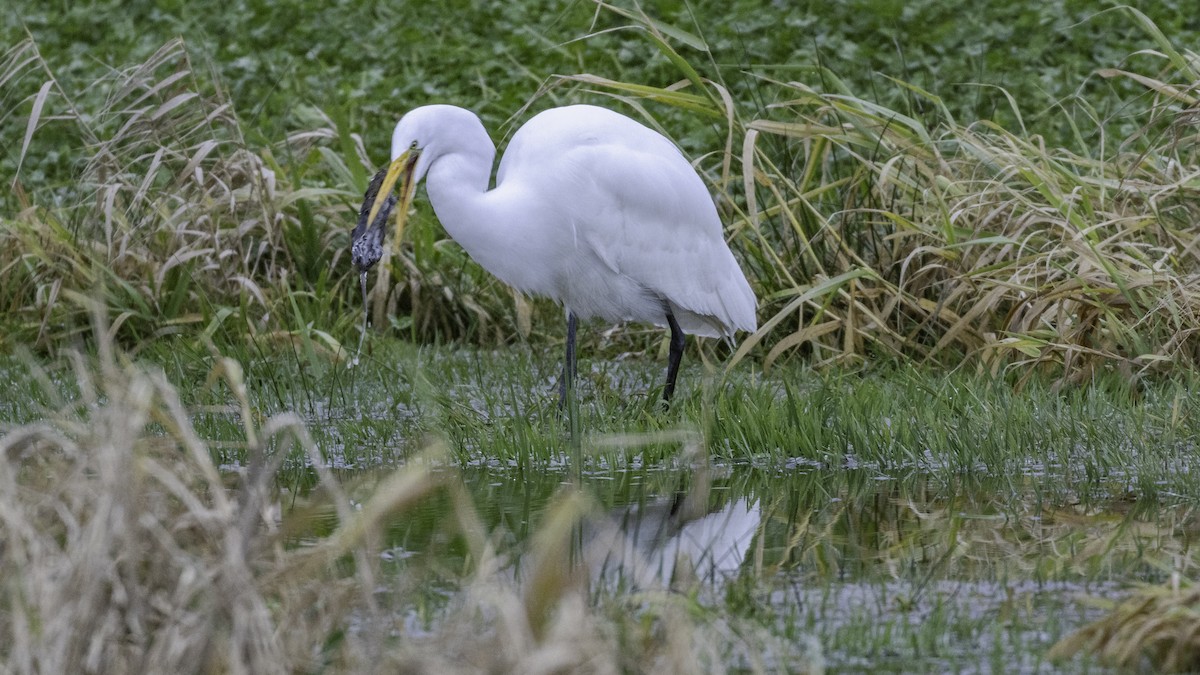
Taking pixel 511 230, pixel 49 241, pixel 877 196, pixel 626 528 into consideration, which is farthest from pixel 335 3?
pixel 626 528

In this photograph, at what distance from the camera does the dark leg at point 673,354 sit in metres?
5.40

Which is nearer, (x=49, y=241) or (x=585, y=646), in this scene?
(x=585, y=646)

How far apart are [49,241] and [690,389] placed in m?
3.02

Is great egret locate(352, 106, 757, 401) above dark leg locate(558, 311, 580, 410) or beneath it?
above

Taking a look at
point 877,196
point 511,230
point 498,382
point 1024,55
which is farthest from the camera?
point 1024,55

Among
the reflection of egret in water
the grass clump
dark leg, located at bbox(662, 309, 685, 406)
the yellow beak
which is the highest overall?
the yellow beak

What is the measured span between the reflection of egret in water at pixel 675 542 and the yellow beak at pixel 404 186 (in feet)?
4.64

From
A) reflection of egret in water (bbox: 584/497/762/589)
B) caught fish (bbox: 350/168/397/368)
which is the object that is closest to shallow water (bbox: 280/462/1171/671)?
reflection of egret in water (bbox: 584/497/762/589)

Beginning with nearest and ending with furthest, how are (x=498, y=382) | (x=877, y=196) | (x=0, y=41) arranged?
1. (x=498, y=382)
2. (x=877, y=196)
3. (x=0, y=41)

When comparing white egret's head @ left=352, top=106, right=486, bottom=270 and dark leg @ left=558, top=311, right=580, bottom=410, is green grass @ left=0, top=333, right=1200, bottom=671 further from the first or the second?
white egret's head @ left=352, top=106, right=486, bottom=270

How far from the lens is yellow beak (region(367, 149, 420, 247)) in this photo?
5.04 m

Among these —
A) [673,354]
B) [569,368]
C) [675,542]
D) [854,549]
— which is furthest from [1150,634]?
[673,354]

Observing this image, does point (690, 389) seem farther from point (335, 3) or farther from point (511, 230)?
point (335, 3)

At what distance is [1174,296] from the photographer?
5.49m
